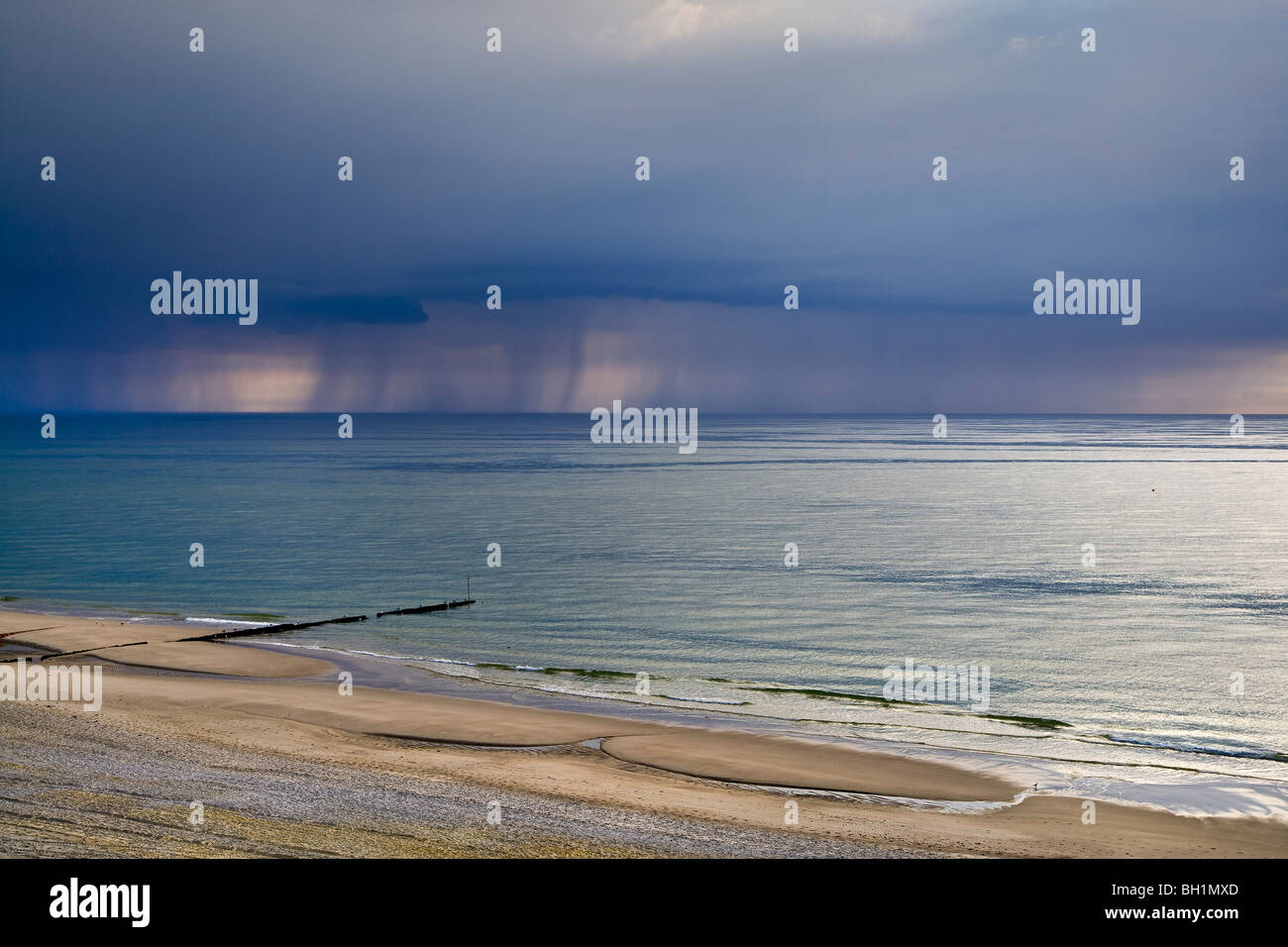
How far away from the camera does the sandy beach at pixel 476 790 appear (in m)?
16.4

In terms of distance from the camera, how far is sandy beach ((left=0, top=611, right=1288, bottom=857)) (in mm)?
16391

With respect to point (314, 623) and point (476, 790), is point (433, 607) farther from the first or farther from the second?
point (476, 790)

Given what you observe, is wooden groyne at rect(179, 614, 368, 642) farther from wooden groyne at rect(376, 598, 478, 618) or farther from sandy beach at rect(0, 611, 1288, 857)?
sandy beach at rect(0, 611, 1288, 857)

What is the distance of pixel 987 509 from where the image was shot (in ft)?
301

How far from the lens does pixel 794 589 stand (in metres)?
50.8

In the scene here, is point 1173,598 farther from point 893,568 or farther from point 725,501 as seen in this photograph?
point 725,501

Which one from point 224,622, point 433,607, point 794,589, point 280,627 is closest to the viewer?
point 280,627

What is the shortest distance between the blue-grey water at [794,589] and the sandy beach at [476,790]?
361 centimetres

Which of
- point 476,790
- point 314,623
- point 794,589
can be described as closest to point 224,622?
point 314,623

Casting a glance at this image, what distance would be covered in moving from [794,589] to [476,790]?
32.7 metres

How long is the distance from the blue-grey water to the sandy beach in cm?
361

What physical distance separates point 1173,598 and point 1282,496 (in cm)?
7008

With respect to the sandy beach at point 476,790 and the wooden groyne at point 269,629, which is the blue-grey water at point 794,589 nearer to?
the wooden groyne at point 269,629
